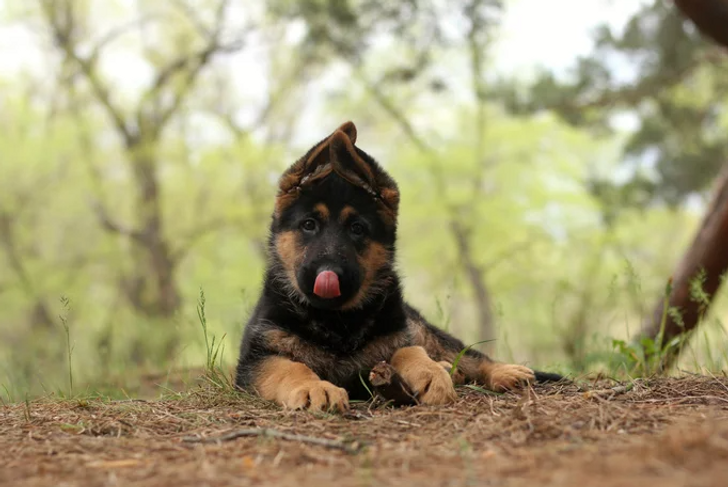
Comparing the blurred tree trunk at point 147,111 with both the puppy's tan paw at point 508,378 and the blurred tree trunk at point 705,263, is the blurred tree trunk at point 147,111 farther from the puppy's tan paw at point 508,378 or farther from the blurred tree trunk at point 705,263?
the puppy's tan paw at point 508,378

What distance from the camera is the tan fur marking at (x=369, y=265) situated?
4.19 metres

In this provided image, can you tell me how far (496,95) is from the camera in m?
11.9

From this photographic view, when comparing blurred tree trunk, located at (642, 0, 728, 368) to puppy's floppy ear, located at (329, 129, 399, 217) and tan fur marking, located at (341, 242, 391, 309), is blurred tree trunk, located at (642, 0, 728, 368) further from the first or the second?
puppy's floppy ear, located at (329, 129, 399, 217)

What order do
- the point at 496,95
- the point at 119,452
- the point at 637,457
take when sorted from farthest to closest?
the point at 496,95, the point at 119,452, the point at 637,457

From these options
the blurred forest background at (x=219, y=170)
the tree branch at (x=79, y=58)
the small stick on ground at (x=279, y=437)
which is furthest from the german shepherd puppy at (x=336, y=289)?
the tree branch at (x=79, y=58)

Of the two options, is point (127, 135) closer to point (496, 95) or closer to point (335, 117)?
point (335, 117)

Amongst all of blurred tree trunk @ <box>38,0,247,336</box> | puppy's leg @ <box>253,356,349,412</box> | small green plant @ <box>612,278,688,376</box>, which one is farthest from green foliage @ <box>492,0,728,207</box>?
blurred tree trunk @ <box>38,0,247,336</box>

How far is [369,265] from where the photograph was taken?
14.1 feet

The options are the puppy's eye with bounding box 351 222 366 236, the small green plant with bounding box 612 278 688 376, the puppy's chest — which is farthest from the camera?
the small green plant with bounding box 612 278 688 376

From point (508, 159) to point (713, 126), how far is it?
7.44 metres

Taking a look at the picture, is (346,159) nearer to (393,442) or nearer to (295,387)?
(295,387)

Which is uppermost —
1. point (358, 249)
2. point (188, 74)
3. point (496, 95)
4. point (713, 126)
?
point (188, 74)

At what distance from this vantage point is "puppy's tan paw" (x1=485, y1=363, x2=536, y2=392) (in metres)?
4.11

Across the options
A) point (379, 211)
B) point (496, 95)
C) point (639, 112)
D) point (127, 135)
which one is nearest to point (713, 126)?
point (639, 112)
